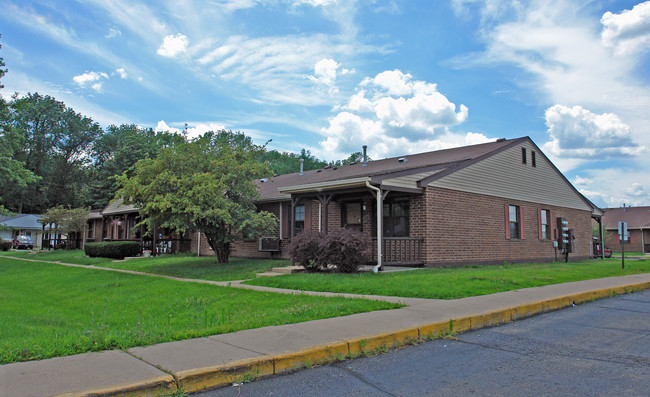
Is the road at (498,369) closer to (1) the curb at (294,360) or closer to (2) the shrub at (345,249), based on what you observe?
(1) the curb at (294,360)

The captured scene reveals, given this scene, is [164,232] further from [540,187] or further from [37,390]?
[37,390]

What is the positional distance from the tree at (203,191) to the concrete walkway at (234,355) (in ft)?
30.3

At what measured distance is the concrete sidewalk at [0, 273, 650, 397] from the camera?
386 centimetres

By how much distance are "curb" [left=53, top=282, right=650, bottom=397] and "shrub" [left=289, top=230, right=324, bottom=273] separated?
6606 millimetres

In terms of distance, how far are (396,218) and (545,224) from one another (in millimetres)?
8793

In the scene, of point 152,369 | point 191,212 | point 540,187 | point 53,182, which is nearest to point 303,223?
point 191,212

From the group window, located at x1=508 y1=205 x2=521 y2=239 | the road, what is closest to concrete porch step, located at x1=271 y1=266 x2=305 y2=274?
the road

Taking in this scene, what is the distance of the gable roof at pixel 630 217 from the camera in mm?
44625

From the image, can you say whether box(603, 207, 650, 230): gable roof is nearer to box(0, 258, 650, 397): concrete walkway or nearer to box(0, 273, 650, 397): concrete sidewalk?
box(0, 258, 650, 397): concrete walkway

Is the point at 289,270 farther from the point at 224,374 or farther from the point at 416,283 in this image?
the point at 224,374

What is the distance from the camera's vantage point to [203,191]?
14867mm

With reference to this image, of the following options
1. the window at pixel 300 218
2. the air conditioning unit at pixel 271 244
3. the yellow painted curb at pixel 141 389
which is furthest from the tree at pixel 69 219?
the yellow painted curb at pixel 141 389

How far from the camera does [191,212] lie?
A: 14.8 meters

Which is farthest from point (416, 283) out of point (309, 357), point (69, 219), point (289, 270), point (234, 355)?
point (69, 219)
